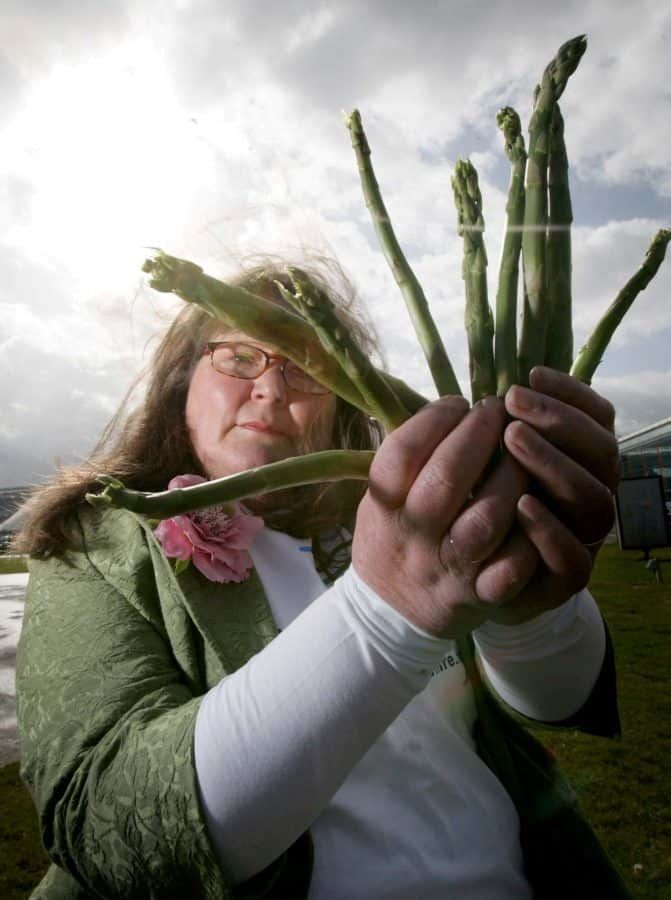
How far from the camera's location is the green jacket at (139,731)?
1171mm

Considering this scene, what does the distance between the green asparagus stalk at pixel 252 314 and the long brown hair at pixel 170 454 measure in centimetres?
90

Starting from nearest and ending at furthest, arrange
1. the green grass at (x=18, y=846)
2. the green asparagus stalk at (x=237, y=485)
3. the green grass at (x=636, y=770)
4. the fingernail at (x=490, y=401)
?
the green asparagus stalk at (x=237, y=485) → the fingernail at (x=490, y=401) → the green grass at (x=18, y=846) → the green grass at (x=636, y=770)

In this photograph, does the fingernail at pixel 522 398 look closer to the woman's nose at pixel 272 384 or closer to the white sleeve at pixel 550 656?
the white sleeve at pixel 550 656

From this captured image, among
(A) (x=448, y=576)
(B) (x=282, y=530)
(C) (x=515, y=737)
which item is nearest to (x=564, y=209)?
(A) (x=448, y=576)

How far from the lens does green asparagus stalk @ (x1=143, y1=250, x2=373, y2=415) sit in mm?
929

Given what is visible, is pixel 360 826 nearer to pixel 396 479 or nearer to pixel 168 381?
pixel 396 479

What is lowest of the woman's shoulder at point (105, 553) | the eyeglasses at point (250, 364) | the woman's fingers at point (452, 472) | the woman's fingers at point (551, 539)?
the woman's shoulder at point (105, 553)

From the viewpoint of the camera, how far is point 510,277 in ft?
3.26

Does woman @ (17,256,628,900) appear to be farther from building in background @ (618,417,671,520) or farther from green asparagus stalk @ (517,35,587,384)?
building in background @ (618,417,671,520)

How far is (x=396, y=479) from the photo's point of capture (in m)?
0.97

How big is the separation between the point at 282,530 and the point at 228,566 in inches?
14.2

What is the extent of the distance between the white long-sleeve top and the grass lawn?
80.6 inches

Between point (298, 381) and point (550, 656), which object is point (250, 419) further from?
point (550, 656)

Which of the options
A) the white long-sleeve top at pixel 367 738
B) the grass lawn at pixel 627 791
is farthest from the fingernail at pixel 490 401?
the grass lawn at pixel 627 791
